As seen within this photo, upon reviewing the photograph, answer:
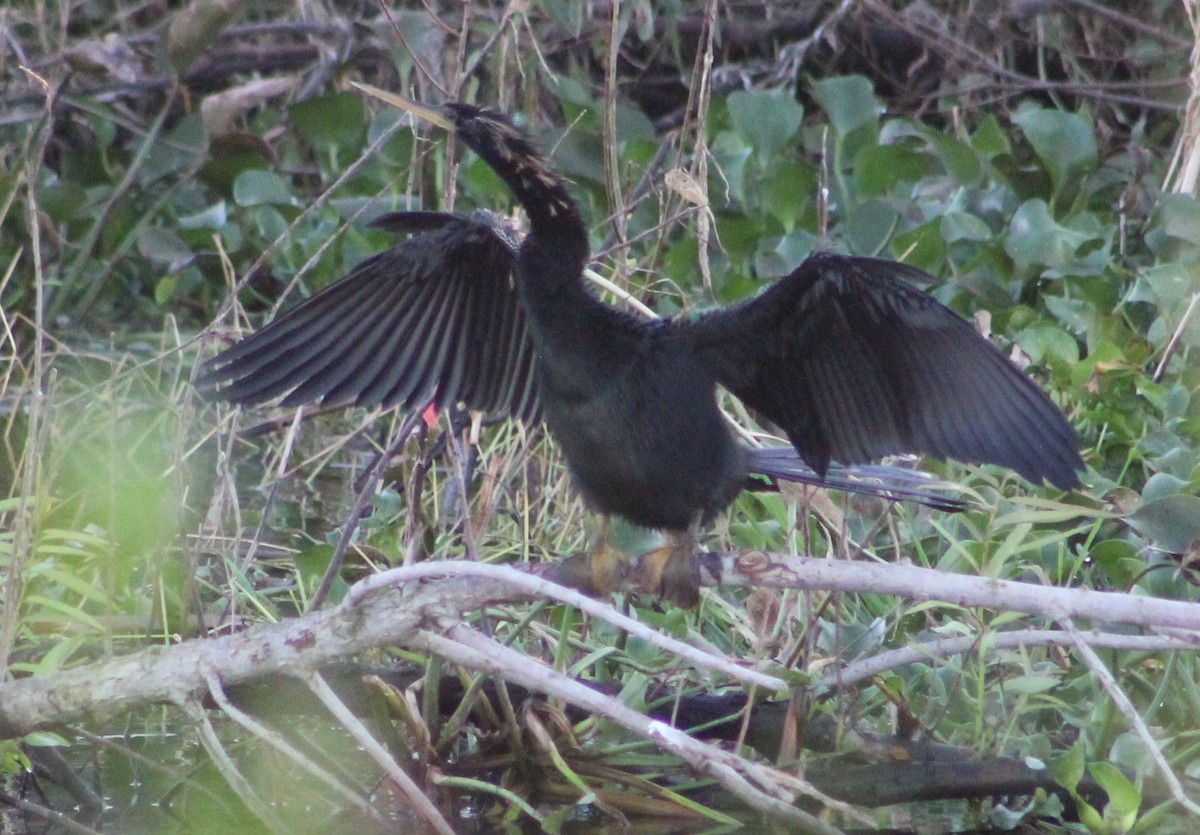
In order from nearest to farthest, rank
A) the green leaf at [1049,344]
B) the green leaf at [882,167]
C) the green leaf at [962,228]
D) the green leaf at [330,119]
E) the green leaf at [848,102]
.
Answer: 1. the green leaf at [1049,344]
2. the green leaf at [962,228]
3. the green leaf at [882,167]
4. the green leaf at [848,102]
5. the green leaf at [330,119]

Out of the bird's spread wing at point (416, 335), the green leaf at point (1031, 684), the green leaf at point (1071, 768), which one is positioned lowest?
the green leaf at point (1071, 768)

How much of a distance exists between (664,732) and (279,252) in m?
3.87

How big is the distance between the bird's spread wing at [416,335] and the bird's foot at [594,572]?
1.76 feet

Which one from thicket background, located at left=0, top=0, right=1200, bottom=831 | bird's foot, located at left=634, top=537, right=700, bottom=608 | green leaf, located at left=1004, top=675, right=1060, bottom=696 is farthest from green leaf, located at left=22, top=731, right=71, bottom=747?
green leaf, located at left=1004, top=675, right=1060, bottom=696

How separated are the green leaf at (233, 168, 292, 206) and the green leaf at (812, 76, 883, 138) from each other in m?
1.96

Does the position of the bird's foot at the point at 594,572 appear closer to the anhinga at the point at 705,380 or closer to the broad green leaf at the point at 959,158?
the anhinga at the point at 705,380

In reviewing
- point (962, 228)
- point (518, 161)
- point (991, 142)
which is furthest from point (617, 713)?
point (991, 142)

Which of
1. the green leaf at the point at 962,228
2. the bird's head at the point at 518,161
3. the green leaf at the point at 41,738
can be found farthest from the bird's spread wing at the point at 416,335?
the green leaf at the point at 962,228

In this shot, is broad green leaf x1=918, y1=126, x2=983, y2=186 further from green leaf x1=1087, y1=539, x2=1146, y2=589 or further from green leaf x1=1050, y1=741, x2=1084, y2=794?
green leaf x1=1050, y1=741, x2=1084, y2=794

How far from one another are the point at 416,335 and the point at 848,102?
2.46 meters

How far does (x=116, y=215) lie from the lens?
243 inches

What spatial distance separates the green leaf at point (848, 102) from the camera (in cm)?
545

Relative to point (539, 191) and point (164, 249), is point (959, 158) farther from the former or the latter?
point (164, 249)

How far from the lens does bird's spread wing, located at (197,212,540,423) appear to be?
11.1 feet
